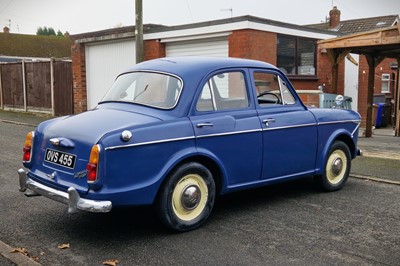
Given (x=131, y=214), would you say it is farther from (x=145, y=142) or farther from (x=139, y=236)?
(x=145, y=142)

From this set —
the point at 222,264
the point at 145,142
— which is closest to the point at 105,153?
the point at 145,142

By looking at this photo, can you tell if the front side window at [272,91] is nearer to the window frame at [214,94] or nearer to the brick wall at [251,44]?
the window frame at [214,94]

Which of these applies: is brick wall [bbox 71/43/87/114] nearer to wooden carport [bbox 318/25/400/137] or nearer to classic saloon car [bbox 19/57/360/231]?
wooden carport [bbox 318/25/400/137]

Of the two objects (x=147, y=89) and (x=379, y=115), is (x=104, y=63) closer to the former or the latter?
(x=379, y=115)

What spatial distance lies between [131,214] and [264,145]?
1708mm

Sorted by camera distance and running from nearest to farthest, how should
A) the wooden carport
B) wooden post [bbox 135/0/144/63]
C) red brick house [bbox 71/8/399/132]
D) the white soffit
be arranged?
the wooden carport < wooden post [bbox 135/0/144/63] < the white soffit < red brick house [bbox 71/8/399/132]

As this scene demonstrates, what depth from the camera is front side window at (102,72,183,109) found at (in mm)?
4910

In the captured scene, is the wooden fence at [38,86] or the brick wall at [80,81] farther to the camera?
the wooden fence at [38,86]

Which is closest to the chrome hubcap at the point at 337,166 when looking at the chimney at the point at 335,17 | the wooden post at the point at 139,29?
the wooden post at the point at 139,29

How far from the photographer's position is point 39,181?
4.70 metres

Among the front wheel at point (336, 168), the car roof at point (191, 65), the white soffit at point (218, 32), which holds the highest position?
the white soffit at point (218, 32)

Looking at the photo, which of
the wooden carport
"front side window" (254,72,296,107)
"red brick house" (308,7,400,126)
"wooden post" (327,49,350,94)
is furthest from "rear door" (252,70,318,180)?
"red brick house" (308,7,400,126)

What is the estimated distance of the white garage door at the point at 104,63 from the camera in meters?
16.1

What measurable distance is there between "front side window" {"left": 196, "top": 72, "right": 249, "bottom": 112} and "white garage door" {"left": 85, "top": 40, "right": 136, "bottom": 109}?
1090 cm
